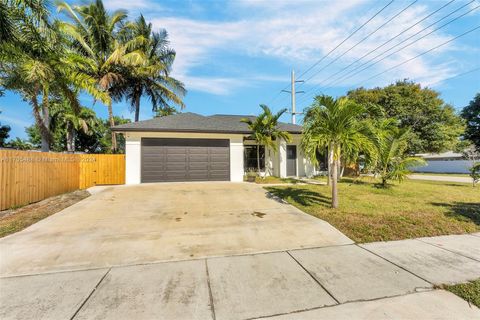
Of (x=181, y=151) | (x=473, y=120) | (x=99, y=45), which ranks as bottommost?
(x=181, y=151)

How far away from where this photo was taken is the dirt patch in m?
4.86

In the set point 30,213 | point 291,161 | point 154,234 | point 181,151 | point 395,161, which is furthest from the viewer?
point 291,161

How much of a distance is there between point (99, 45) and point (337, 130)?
16612 millimetres

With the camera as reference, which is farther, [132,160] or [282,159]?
[282,159]

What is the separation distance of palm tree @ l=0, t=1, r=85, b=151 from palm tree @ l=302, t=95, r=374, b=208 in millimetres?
9522

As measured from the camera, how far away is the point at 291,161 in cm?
1388

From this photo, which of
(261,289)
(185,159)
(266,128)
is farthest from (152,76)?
(261,289)

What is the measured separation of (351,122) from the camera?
233 inches

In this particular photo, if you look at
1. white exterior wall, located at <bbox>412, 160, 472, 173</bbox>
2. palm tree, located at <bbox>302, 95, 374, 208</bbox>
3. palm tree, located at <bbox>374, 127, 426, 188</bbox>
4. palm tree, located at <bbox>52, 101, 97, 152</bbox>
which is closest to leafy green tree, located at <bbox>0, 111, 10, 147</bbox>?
palm tree, located at <bbox>52, 101, 97, 152</bbox>

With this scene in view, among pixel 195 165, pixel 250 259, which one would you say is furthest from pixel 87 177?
pixel 250 259

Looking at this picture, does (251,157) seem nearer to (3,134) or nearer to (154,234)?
(154,234)

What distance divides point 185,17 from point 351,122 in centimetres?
819

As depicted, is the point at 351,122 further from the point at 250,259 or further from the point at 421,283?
the point at 250,259

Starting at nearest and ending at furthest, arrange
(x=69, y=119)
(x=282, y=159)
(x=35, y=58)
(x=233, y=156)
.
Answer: (x=35, y=58), (x=233, y=156), (x=282, y=159), (x=69, y=119)
